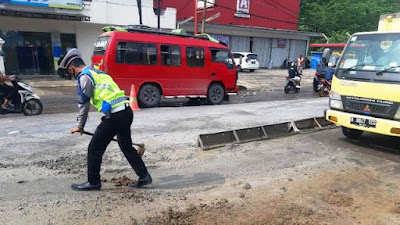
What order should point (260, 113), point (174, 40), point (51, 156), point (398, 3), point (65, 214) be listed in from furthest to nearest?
point (398, 3)
point (174, 40)
point (260, 113)
point (51, 156)
point (65, 214)

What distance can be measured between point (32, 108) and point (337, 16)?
40605 mm

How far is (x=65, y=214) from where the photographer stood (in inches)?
140

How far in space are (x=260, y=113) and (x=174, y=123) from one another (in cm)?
291

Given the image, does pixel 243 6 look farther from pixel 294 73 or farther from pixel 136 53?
pixel 136 53

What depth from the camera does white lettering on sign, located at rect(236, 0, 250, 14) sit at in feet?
95.4

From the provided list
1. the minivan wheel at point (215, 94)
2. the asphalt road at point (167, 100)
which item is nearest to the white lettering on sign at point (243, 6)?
the asphalt road at point (167, 100)

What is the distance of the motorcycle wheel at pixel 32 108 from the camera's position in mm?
8534

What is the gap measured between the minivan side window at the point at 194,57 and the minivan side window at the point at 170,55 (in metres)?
0.34

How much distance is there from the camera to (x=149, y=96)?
10648 mm

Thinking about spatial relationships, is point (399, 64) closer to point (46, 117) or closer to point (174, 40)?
point (174, 40)

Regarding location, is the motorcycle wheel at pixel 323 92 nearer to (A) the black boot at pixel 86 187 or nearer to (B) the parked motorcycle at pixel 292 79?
(B) the parked motorcycle at pixel 292 79

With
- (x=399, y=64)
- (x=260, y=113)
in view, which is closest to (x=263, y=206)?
(x=399, y=64)

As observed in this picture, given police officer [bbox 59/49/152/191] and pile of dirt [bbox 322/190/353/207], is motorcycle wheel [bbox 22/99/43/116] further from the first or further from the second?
pile of dirt [bbox 322/190/353/207]

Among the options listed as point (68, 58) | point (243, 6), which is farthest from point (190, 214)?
point (243, 6)
